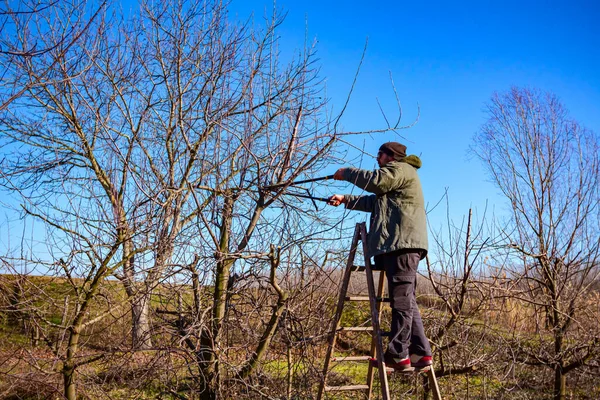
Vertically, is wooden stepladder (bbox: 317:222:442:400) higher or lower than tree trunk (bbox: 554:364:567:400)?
higher

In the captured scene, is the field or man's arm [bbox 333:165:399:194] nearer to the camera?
man's arm [bbox 333:165:399:194]

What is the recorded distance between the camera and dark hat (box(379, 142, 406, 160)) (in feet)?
13.9

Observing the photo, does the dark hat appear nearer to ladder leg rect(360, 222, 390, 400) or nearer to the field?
ladder leg rect(360, 222, 390, 400)

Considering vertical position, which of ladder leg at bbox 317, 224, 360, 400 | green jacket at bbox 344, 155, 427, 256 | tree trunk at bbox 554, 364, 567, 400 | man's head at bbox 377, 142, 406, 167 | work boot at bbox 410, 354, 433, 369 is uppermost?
man's head at bbox 377, 142, 406, 167

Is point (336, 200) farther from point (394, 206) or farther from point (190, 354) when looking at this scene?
point (190, 354)

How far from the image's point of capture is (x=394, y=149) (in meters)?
4.25

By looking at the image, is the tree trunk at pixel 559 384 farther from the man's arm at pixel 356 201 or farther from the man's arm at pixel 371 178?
the man's arm at pixel 371 178

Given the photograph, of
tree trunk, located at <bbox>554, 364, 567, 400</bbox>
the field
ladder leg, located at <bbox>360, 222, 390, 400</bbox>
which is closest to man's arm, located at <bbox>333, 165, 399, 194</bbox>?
ladder leg, located at <bbox>360, 222, 390, 400</bbox>

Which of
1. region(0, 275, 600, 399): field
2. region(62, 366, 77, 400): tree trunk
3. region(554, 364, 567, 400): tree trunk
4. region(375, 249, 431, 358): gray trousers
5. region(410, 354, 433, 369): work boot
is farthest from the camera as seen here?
region(554, 364, 567, 400): tree trunk

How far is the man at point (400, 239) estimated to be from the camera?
3.88m

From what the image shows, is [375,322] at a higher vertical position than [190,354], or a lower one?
higher

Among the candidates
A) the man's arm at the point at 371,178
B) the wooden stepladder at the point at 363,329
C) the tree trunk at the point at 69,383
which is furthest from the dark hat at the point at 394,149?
the tree trunk at the point at 69,383

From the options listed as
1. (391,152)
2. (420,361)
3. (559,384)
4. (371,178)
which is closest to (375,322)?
(420,361)

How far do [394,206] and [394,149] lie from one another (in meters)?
0.50
